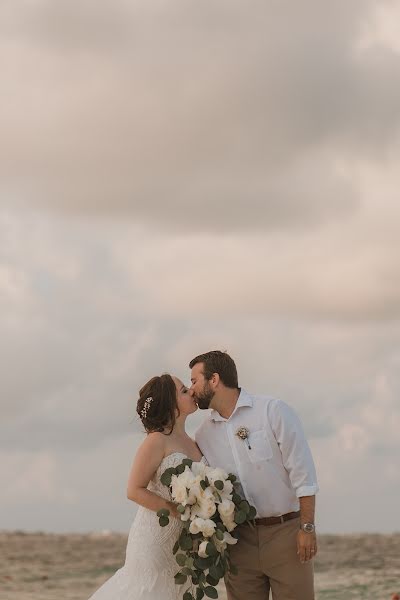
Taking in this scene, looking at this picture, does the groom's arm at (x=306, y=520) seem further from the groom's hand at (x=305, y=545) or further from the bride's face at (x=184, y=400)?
the bride's face at (x=184, y=400)

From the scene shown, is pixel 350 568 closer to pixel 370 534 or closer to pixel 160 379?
pixel 370 534

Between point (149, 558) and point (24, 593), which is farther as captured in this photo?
point (24, 593)

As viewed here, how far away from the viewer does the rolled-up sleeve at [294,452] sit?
7.64m

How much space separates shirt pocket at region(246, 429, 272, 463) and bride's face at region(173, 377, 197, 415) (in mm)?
521

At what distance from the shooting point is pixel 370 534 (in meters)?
21.8

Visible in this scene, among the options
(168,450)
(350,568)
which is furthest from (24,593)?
(168,450)

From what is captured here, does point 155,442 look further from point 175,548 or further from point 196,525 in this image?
point 175,548

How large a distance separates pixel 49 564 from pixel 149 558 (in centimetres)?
1249

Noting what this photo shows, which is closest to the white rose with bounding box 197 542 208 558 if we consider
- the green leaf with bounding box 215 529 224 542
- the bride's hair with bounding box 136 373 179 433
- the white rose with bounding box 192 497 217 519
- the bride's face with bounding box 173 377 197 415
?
the green leaf with bounding box 215 529 224 542

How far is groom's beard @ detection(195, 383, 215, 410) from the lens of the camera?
7770 mm

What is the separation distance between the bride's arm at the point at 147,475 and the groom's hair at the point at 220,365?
64cm

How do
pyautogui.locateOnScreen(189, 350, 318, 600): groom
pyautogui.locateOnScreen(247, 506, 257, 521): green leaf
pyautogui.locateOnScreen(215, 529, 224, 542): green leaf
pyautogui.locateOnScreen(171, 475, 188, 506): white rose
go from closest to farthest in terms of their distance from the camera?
pyautogui.locateOnScreen(171, 475, 188, 506): white rose < pyautogui.locateOnScreen(215, 529, 224, 542): green leaf < pyautogui.locateOnScreen(247, 506, 257, 521): green leaf < pyautogui.locateOnScreen(189, 350, 318, 600): groom

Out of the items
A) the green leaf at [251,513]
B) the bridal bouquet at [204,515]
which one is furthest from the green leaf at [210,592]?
the green leaf at [251,513]

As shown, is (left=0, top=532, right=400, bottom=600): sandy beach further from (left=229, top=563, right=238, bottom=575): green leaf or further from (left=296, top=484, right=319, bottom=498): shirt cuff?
(left=296, top=484, right=319, bottom=498): shirt cuff
